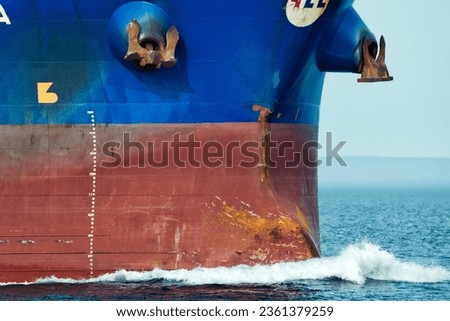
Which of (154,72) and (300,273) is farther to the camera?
(300,273)

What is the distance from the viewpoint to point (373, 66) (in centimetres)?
2358

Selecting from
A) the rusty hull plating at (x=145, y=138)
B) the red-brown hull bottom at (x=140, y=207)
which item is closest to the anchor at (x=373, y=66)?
the rusty hull plating at (x=145, y=138)

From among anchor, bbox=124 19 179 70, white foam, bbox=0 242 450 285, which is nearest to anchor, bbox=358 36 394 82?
white foam, bbox=0 242 450 285

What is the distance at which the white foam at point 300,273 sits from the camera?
73.1ft

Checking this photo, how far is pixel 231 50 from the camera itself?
22.2m

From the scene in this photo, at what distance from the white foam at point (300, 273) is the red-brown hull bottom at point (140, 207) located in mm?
123

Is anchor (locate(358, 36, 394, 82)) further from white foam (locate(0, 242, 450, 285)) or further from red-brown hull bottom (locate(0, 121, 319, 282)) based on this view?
white foam (locate(0, 242, 450, 285))

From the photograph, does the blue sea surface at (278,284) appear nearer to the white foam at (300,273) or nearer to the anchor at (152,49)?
the white foam at (300,273)

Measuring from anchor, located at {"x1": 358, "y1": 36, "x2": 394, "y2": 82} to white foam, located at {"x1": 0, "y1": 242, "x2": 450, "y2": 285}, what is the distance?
302 centimetres

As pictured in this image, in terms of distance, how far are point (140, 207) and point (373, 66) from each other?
14.6 feet

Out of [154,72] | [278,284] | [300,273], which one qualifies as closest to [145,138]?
[154,72]

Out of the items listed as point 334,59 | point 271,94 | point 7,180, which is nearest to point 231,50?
point 271,94

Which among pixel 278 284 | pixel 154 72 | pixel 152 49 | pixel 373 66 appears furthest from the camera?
pixel 373 66

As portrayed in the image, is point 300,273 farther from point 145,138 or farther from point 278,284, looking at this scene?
point 145,138
